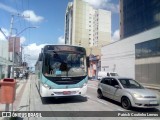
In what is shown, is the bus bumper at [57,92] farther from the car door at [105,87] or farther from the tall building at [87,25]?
the tall building at [87,25]

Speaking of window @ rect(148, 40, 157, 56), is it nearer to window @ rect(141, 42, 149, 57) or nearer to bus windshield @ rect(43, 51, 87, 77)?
window @ rect(141, 42, 149, 57)

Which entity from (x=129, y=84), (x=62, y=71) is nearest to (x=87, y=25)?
(x=62, y=71)

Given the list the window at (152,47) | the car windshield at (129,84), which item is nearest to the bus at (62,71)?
the car windshield at (129,84)

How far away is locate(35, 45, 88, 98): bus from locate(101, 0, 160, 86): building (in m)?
19.6

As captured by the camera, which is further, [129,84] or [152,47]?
[152,47]

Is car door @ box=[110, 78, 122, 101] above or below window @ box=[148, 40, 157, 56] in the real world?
below

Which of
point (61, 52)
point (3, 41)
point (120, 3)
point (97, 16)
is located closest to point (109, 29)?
point (97, 16)

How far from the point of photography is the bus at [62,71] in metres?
12.5

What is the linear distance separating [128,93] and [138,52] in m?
26.2

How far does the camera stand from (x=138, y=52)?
3641cm

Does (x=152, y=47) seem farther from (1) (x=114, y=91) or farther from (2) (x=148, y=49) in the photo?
(1) (x=114, y=91)

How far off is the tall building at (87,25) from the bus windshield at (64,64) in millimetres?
105399

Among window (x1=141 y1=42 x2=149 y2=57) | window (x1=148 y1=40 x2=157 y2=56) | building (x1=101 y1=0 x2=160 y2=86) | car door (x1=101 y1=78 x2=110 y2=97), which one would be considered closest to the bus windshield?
car door (x1=101 y1=78 x2=110 y2=97)

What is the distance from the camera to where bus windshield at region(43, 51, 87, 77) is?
12.6m
